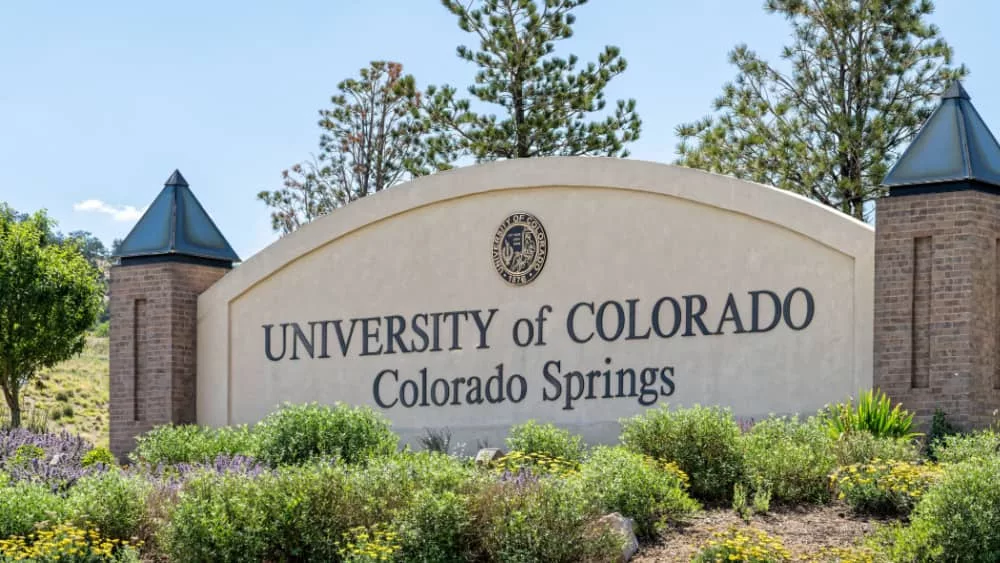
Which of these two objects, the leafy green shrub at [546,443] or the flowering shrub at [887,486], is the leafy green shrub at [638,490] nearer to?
the flowering shrub at [887,486]

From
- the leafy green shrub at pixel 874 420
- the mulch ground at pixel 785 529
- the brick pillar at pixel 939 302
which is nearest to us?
the mulch ground at pixel 785 529

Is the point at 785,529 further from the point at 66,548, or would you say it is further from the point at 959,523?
the point at 66,548

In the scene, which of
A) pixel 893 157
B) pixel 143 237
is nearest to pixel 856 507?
pixel 143 237

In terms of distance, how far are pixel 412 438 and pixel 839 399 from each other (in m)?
6.31

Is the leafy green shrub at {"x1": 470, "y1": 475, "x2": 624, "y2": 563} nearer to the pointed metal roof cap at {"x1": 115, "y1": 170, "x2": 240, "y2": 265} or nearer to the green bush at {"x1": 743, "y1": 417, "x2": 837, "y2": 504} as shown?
the green bush at {"x1": 743, "y1": 417, "x2": 837, "y2": 504}

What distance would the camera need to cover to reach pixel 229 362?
23.8 m

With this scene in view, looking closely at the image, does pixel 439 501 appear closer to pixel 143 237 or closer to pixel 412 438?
pixel 412 438

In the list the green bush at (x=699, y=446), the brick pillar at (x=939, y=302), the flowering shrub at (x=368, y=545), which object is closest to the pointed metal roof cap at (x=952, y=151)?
the brick pillar at (x=939, y=302)

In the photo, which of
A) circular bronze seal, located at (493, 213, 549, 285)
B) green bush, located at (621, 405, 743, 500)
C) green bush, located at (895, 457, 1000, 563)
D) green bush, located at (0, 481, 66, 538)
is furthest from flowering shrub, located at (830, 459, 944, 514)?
green bush, located at (0, 481, 66, 538)

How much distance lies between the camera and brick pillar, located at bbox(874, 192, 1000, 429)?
17703 millimetres

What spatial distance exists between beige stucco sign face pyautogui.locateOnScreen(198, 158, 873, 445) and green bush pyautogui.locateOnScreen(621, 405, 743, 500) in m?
3.55

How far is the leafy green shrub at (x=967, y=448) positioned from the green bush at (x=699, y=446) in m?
2.23

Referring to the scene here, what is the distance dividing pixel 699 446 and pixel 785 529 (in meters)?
1.62

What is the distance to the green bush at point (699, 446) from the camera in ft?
50.3
